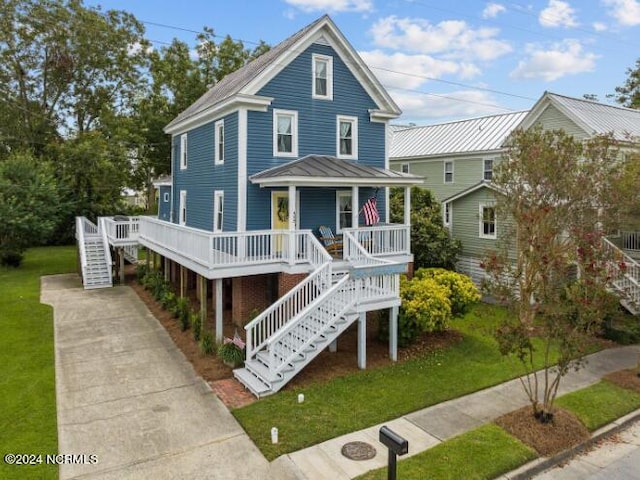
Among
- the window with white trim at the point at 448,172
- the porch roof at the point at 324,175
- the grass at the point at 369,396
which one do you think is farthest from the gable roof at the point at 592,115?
the grass at the point at 369,396

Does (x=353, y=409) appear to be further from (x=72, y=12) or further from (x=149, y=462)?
(x=72, y=12)

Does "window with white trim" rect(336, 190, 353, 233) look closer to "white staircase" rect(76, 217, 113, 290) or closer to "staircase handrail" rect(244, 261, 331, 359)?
"staircase handrail" rect(244, 261, 331, 359)

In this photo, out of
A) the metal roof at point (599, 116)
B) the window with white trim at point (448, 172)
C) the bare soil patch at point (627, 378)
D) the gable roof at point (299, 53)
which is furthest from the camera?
the window with white trim at point (448, 172)

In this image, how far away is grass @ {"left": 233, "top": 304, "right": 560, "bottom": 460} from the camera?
8.80 m

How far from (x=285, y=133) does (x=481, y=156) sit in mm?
15678

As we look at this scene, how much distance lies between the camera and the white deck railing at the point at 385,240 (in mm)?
14609

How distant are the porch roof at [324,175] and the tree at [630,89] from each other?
38235 millimetres

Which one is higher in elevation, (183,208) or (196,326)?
(183,208)

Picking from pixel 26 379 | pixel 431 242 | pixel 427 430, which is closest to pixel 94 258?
pixel 26 379

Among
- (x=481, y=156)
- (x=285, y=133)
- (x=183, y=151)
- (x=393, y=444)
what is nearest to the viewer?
(x=393, y=444)

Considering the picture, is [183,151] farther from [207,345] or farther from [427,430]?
[427,430]

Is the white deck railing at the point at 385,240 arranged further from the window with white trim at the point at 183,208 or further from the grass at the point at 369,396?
the window with white trim at the point at 183,208

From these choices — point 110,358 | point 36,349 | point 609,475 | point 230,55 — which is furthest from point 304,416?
point 230,55

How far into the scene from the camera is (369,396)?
34.1 ft
